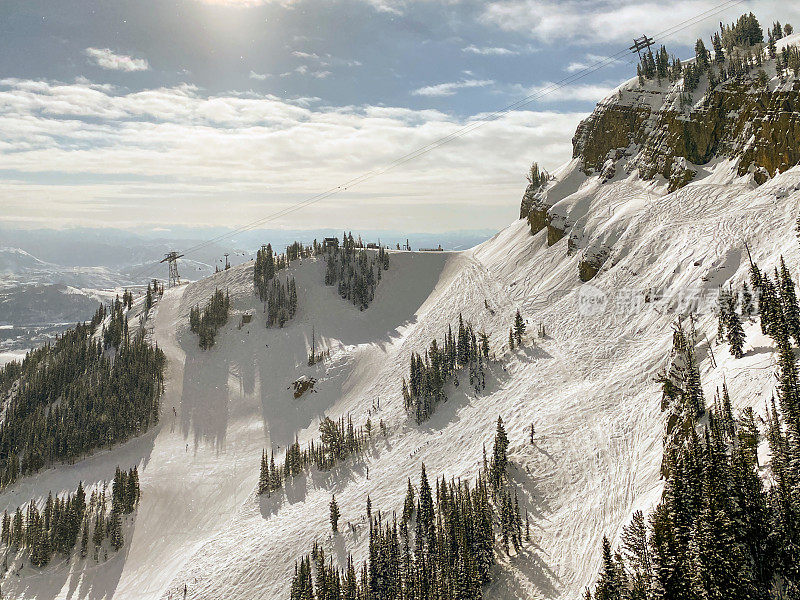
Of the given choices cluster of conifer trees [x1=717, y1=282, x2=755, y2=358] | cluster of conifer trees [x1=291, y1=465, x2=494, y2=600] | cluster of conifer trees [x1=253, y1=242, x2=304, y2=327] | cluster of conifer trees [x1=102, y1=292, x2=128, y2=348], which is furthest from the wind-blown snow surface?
cluster of conifer trees [x1=102, y1=292, x2=128, y2=348]

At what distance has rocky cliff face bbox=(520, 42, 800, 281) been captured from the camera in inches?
4088

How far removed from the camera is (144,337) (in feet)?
561

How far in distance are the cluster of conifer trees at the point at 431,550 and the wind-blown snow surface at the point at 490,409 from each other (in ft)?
12.0

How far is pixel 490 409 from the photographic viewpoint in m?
99.2

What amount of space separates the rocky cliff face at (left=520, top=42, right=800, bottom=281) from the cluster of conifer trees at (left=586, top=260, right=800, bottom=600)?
70.8m

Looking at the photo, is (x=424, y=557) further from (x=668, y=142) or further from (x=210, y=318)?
(x=210, y=318)

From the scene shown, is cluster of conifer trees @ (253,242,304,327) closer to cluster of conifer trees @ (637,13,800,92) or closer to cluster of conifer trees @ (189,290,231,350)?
cluster of conifer trees @ (189,290,231,350)

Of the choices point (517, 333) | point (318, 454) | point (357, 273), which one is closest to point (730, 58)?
point (517, 333)

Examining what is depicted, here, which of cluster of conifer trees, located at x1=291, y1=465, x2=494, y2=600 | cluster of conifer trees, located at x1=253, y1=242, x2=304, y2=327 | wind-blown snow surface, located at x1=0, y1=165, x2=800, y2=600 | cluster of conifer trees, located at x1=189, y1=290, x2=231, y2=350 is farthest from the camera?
cluster of conifer trees, located at x1=253, y1=242, x2=304, y2=327

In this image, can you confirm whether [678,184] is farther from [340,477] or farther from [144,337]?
[144,337]

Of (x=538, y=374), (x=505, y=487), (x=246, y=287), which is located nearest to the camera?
(x=505, y=487)

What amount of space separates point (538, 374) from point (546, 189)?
86.0 m

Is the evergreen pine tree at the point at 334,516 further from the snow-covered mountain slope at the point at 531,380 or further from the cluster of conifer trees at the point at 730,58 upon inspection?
the cluster of conifer trees at the point at 730,58

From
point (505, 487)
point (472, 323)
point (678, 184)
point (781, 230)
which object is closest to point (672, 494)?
point (505, 487)
